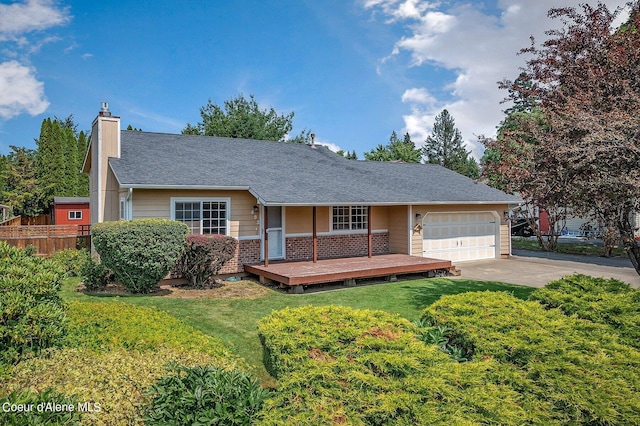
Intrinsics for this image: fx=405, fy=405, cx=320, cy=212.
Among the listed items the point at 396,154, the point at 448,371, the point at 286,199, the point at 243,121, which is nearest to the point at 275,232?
the point at 286,199

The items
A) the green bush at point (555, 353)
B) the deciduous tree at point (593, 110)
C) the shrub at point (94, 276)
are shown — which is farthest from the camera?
the shrub at point (94, 276)

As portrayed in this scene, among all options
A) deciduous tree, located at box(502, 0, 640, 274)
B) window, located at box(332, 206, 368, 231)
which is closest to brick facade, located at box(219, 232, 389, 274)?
window, located at box(332, 206, 368, 231)

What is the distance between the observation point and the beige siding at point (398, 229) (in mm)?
15734

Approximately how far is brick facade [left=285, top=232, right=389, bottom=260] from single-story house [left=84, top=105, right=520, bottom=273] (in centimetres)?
4

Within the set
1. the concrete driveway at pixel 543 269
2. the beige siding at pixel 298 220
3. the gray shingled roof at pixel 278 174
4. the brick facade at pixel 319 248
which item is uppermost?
the gray shingled roof at pixel 278 174

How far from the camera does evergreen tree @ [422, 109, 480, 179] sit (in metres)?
53.8

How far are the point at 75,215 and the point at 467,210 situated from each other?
24630 millimetres

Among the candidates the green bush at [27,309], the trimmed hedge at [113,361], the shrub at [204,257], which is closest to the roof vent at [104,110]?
the shrub at [204,257]

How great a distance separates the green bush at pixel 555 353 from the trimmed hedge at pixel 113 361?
2.68m

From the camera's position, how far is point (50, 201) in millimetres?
34969

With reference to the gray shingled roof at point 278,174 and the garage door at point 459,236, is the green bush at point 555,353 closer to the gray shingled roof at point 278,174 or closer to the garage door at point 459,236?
the gray shingled roof at point 278,174

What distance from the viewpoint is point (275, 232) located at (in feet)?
45.6

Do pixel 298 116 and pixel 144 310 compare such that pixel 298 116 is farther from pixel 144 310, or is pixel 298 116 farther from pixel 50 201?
pixel 144 310

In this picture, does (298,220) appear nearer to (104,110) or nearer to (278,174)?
(278,174)
